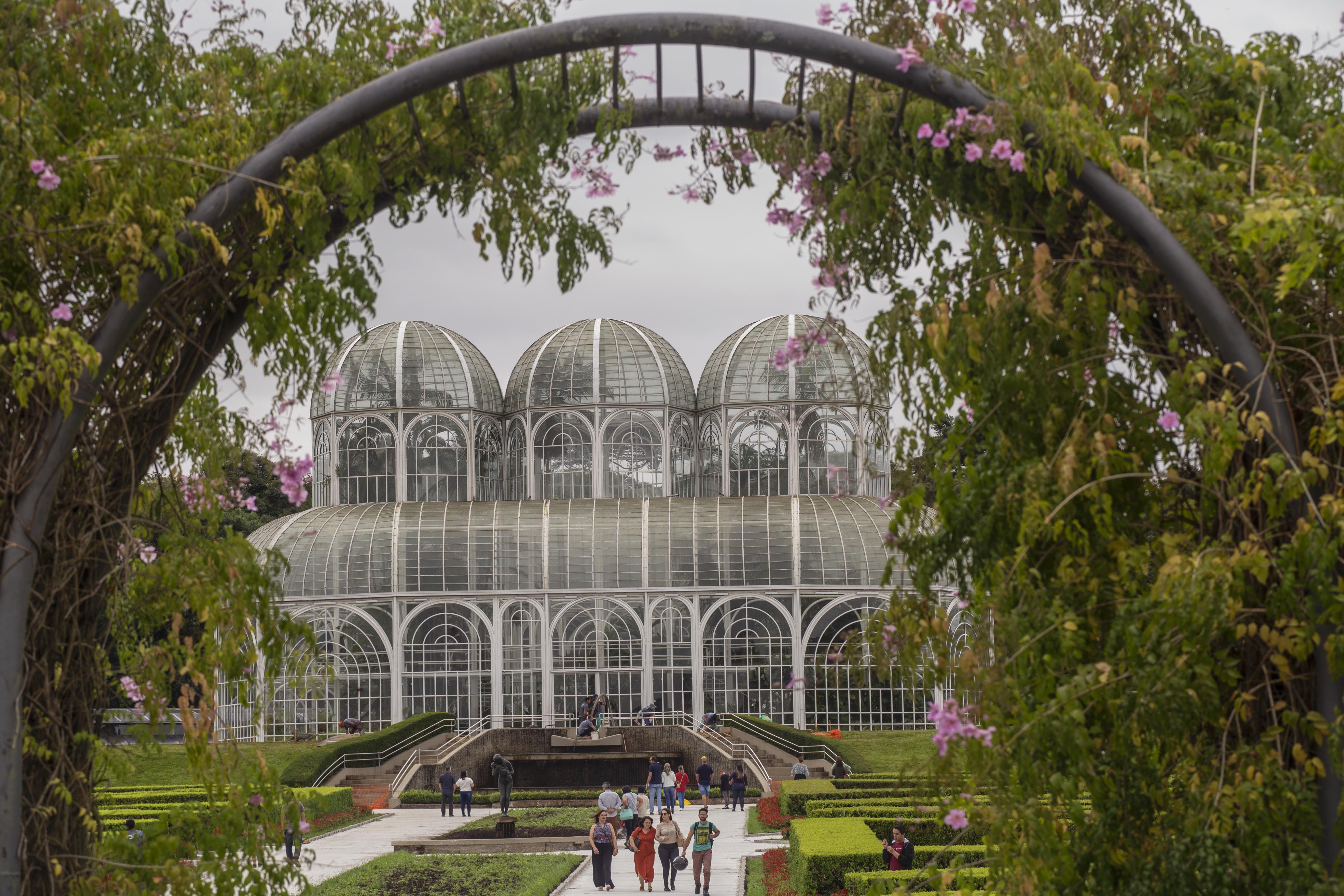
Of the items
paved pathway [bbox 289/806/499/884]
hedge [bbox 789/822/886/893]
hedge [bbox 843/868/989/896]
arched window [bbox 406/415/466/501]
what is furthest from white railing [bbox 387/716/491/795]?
hedge [bbox 843/868/989/896]

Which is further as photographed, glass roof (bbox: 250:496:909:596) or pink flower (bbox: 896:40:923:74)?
glass roof (bbox: 250:496:909:596)

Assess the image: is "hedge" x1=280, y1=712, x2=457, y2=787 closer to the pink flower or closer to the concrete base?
the concrete base

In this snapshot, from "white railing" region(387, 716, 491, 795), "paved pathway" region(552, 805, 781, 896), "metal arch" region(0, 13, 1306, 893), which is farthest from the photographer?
"white railing" region(387, 716, 491, 795)

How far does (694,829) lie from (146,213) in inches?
424

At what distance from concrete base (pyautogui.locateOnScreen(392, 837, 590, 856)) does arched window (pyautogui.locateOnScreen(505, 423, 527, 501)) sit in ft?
56.4

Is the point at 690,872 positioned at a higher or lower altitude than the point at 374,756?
higher

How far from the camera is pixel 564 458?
34.4 meters

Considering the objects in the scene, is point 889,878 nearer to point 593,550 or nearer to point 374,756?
point 374,756

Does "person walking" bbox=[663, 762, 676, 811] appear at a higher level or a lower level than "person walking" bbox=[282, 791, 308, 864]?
lower

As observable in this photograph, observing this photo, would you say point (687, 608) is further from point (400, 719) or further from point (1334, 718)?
point (1334, 718)

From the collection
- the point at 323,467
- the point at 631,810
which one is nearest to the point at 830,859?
the point at 631,810

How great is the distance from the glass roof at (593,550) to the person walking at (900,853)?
17714 mm

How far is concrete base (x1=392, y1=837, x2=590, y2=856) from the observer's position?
17.9 meters

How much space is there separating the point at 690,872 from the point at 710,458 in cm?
1946
